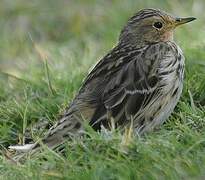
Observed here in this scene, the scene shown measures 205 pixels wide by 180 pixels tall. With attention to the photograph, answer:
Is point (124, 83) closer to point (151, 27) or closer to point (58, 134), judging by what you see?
point (58, 134)

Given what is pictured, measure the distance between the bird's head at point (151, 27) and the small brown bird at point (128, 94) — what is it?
0.27 meters

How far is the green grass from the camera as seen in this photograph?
6059mm

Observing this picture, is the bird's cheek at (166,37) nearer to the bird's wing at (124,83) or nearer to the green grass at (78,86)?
the bird's wing at (124,83)

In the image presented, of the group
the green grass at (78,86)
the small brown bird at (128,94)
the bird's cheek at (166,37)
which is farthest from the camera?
the bird's cheek at (166,37)

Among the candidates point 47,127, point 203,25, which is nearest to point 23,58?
point 203,25

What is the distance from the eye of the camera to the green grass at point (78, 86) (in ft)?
19.9

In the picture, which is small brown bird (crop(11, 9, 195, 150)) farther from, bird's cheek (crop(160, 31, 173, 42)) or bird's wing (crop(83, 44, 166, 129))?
bird's cheek (crop(160, 31, 173, 42))

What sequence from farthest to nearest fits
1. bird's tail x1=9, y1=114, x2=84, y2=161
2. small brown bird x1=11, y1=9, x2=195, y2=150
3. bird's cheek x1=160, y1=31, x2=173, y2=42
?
bird's cheek x1=160, y1=31, x2=173, y2=42
small brown bird x1=11, y1=9, x2=195, y2=150
bird's tail x1=9, y1=114, x2=84, y2=161

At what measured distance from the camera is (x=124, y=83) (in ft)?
23.4

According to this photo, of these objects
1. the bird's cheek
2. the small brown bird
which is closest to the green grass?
the small brown bird

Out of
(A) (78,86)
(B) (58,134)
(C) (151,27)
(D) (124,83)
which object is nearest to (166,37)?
(C) (151,27)

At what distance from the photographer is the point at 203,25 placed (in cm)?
1002

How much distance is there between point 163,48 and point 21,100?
1.79 m

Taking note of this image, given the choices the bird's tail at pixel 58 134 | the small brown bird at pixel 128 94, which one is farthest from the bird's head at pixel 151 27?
the bird's tail at pixel 58 134
